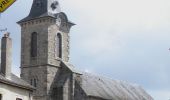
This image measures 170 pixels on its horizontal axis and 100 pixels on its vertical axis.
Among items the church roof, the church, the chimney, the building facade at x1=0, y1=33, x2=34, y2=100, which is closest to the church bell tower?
the church

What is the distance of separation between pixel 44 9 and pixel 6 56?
84.3 ft

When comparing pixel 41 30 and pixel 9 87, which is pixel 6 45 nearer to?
pixel 9 87

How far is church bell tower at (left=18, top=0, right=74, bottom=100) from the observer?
60250mm

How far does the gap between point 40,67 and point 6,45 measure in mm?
22909

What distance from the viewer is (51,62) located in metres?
61.0

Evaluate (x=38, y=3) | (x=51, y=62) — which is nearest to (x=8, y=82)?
(x=51, y=62)

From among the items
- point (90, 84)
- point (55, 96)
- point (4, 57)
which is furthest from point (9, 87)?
point (90, 84)

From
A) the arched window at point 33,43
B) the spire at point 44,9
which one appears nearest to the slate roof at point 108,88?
the arched window at point 33,43

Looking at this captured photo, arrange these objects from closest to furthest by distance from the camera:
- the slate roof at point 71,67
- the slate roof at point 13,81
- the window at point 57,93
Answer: the slate roof at point 13,81 < the window at point 57,93 < the slate roof at point 71,67

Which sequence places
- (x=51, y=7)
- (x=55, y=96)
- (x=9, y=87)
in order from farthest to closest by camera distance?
(x=51, y=7) → (x=55, y=96) → (x=9, y=87)

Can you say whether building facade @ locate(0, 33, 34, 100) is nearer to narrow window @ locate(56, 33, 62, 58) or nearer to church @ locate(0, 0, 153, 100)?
church @ locate(0, 0, 153, 100)

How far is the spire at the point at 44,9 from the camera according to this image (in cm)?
6241

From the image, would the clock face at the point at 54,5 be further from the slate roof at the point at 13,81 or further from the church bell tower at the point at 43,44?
the slate roof at the point at 13,81

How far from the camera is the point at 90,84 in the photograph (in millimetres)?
62844
